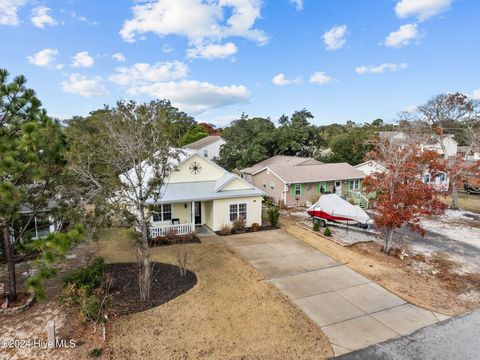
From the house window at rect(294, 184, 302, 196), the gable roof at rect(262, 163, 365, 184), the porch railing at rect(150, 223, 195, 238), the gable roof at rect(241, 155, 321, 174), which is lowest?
the porch railing at rect(150, 223, 195, 238)

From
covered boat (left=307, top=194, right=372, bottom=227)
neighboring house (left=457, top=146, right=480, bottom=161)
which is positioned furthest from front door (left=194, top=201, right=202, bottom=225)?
neighboring house (left=457, top=146, right=480, bottom=161)

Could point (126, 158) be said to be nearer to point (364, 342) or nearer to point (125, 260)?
point (125, 260)

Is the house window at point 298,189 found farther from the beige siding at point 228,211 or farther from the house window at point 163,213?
the house window at point 163,213

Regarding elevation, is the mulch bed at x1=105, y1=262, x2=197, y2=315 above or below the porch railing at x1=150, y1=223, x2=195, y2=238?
below

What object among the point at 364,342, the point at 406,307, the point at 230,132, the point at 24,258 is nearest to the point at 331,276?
the point at 406,307

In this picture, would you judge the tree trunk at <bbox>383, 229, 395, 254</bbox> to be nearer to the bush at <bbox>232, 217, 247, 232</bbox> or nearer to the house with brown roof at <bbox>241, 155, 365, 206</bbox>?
the bush at <bbox>232, 217, 247, 232</bbox>

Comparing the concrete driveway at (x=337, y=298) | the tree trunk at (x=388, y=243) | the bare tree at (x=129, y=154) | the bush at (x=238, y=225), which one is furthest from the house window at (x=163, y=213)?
the tree trunk at (x=388, y=243)
